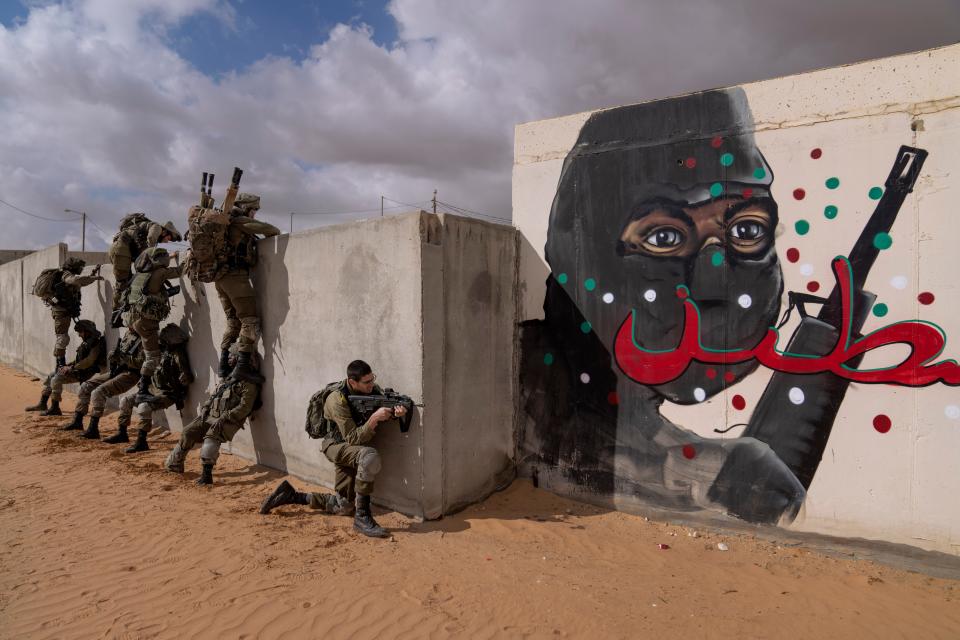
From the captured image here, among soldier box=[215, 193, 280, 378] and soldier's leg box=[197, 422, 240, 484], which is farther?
soldier box=[215, 193, 280, 378]

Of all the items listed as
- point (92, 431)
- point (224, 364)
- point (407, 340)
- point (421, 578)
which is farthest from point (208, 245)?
point (421, 578)

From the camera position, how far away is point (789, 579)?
3953 millimetres

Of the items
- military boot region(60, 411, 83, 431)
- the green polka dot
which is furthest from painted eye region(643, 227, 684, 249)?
military boot region(60, 411, 83, 431)

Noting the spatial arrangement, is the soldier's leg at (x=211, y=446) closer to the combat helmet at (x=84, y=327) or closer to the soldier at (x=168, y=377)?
the soldier at (x=168, y=377)

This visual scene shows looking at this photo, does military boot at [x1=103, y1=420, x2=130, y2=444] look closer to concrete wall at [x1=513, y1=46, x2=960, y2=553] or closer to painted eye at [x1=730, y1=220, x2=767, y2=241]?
concrete wall at [x1=513, y1=46, x2=960, y2=553]

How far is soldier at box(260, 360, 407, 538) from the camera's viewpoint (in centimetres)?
455

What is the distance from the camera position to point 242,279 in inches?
247

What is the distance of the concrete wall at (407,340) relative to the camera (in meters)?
4.80

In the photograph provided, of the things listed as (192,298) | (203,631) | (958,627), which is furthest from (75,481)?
(958,627)

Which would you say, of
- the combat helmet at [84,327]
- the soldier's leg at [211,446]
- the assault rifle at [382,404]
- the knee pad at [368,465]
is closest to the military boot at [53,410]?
the combat helmet at [84,327]

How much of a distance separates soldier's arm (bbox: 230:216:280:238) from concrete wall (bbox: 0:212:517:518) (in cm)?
11

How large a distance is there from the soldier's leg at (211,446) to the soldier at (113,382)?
268cm

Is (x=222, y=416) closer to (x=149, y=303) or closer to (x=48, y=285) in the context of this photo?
(x=149, y=303)

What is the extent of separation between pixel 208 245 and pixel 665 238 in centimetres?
456
